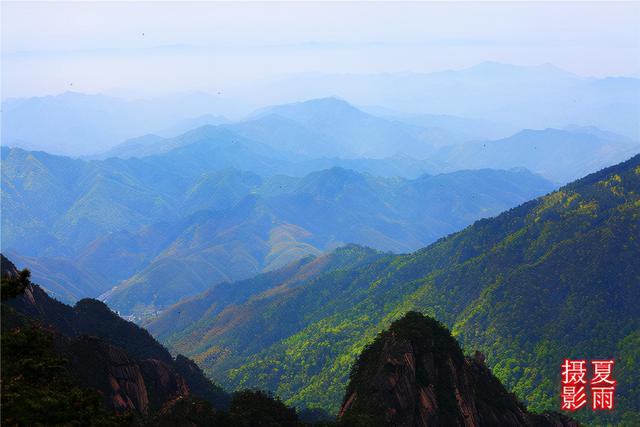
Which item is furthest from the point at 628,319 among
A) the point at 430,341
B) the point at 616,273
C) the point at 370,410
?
the point at 370,410

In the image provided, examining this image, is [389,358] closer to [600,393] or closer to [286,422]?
[286,422]

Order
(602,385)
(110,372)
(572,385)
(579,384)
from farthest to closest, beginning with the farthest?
(579,384) < (602,385) < (572,385) < (110,372)

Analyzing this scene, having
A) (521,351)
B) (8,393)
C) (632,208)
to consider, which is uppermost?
(8,393)

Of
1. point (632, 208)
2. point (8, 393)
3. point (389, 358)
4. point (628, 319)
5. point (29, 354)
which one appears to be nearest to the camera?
point (8, 393)

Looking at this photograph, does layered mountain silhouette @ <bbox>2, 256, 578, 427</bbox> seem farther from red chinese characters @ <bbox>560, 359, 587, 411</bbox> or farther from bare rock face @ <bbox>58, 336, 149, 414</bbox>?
red chinese characters @ <bbox>560, 359, 587, 411</bbox>

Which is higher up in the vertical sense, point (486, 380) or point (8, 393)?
point (8, 393)

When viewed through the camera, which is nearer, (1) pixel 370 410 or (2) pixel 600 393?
(1) pixel 370 410

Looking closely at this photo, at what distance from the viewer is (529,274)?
646 feet

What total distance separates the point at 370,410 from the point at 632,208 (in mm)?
153206

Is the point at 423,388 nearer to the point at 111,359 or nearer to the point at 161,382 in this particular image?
the point at 161,382

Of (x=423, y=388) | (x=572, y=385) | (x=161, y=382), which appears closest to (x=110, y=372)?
(x=161, y=382)

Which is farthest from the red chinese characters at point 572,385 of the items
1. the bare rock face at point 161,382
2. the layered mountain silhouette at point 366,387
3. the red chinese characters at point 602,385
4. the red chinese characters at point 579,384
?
the bare rock face at point 161,382

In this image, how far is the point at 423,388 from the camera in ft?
254

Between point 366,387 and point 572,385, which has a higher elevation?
point 366,387
